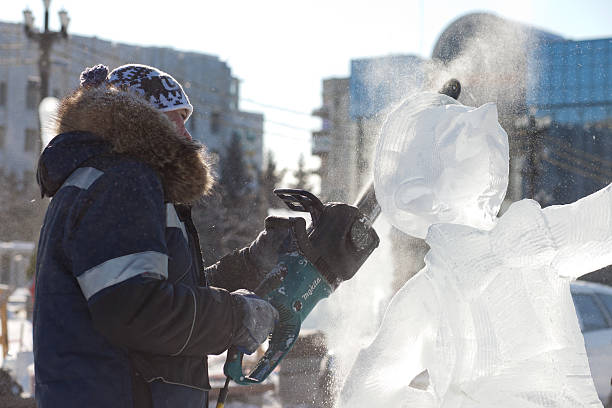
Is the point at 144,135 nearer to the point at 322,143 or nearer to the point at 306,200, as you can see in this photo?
the point at 306,200

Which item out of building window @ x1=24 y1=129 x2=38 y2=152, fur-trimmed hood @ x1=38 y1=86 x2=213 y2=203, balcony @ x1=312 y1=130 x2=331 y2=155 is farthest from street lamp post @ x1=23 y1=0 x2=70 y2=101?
building window @ x1=24 y1=129 x2=38 y2=152

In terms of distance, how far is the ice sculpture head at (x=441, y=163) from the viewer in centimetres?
194

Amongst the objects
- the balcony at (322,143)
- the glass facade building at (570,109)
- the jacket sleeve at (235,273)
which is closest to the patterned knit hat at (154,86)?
the jacket sleeve at (235,273)

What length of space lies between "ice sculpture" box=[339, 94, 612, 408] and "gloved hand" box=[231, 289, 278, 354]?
1.61 ft

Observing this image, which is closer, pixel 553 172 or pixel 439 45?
pixel 439 45

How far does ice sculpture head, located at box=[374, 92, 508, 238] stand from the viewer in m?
1.94

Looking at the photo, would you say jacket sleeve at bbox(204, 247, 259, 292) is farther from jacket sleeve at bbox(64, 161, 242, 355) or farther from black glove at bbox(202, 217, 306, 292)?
jacket sleeve at bbox(64, 161, 242, 355)

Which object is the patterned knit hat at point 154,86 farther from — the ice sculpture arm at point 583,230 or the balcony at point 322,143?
the balcony at point 322,143

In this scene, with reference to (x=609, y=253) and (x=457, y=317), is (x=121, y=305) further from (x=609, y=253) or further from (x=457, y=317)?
(x=609, y=253)

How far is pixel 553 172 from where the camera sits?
9.99ft

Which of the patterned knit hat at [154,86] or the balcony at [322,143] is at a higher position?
Result: the patterned knit hat at [154,86]

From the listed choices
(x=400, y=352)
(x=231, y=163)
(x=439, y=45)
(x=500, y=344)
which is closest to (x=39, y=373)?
(x=400, y=352)

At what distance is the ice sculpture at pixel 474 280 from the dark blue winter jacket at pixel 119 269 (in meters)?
0.60

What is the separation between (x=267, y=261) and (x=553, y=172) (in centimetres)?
158
